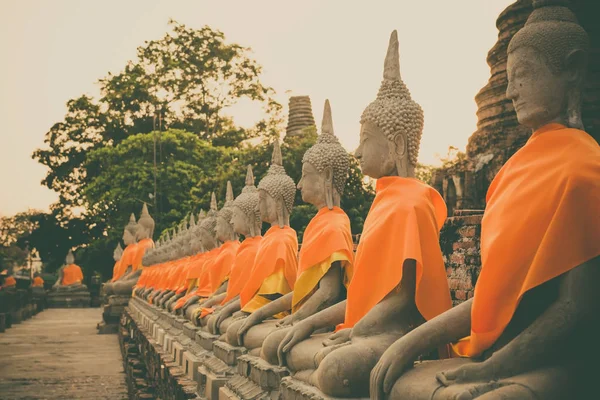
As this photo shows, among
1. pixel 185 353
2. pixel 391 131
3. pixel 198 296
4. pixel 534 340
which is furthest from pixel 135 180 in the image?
pixel 534 340

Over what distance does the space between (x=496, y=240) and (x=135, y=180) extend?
27043mm

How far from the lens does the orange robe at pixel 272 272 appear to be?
7602 millimetres

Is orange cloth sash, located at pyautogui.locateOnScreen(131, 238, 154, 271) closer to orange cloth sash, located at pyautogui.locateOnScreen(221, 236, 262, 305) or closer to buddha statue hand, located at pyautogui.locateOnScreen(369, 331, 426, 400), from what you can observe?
orange cloth sash, located at pyautogui.locateOnScreen(221, 236, 262, 305)

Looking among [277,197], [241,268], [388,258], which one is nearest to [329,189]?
[277,197]

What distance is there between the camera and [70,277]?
129ft

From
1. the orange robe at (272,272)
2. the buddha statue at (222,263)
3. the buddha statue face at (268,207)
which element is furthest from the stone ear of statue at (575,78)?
the buddha statue at (222,263)

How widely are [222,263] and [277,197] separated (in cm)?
273

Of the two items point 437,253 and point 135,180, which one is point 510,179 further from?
point 135,180

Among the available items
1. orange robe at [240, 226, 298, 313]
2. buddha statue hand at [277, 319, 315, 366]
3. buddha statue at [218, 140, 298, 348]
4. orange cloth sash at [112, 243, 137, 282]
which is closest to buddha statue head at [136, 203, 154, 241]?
orange cloth sash at [112, 243, 137, 282]

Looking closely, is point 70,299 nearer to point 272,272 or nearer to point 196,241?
point 196,241

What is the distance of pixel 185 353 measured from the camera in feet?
29.4

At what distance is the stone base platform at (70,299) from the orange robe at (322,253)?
3397 centimetres

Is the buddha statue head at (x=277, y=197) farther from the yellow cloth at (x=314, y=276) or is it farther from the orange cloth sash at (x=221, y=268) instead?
the orange cloth sash at (x=221, y=268)

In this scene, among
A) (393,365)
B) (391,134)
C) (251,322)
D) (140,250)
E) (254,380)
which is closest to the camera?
(393,365)
